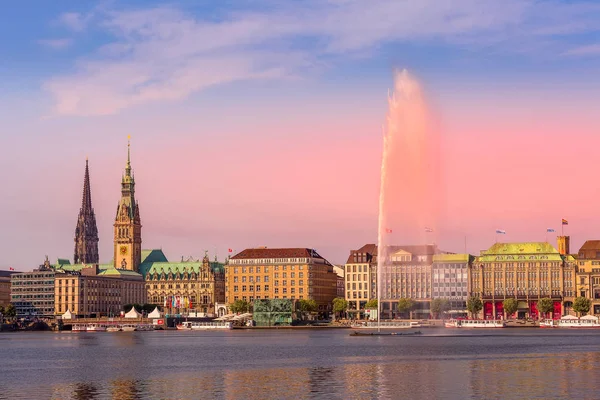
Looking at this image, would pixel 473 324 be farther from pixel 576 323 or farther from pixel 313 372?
pixel 313 372

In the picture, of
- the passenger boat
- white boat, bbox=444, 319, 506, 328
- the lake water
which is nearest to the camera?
the lake water

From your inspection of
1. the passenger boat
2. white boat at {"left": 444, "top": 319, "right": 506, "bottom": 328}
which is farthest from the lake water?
the passenger boat

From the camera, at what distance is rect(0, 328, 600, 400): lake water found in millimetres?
62000

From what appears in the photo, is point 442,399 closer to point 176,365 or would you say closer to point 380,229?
point 176,365

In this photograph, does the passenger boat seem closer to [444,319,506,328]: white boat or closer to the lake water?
[444,319,506,328]: white boat

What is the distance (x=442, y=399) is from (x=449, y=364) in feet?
82.3

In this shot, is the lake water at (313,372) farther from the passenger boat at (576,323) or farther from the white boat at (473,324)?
the passenger boat at (576,323)

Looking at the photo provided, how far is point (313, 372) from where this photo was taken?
76.7 meters

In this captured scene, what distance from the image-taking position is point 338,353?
102 metres

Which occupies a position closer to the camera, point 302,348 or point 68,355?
point 68,355

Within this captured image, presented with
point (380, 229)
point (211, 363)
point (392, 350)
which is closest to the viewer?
point (211, 363)

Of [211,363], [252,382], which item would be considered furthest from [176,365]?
[252,382]

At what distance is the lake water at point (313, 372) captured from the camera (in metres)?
62.0

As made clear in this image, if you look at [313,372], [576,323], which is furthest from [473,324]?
[313,372]
